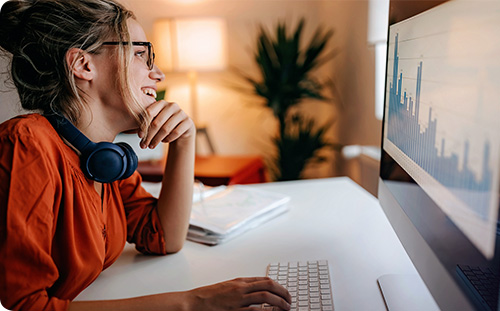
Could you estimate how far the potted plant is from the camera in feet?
8.80

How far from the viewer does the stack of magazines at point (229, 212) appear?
103 cm

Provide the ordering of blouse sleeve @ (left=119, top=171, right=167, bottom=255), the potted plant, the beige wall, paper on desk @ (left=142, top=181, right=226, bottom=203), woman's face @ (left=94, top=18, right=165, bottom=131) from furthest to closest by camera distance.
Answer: the beige wall → the potted plant → paper on desk @ (left=142, top=181, right=226, bottom=203) → blouse sleeve @ (left=119, top=171, right=167, bottom=255) → woman's face @ (left=94, top=18, right=165, bottom=131)

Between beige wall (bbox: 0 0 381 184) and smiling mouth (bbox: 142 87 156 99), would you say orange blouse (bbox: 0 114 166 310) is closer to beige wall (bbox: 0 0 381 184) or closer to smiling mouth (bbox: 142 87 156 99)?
smiling mouth (bbox: 142 87 156 99)

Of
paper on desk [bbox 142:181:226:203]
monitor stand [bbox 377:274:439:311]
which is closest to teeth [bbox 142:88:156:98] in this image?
paper on desk [bbox 142:181:226:203]

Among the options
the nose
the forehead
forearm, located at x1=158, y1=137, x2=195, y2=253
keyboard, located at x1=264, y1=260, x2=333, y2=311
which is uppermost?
the forehead

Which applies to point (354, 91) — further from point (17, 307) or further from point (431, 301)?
point (17, 307)

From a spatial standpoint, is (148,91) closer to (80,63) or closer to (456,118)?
(80,63)

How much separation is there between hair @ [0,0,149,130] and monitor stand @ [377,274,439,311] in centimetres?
58

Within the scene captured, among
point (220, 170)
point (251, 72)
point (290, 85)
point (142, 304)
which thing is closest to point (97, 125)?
point (142, 304)

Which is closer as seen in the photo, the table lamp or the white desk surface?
the white desk surface

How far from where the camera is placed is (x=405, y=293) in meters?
0.71

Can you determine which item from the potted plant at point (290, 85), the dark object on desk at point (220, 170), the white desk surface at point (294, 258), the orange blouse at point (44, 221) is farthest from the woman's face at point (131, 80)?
the potted plant at point (290, 85)

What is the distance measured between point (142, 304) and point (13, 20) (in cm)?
52

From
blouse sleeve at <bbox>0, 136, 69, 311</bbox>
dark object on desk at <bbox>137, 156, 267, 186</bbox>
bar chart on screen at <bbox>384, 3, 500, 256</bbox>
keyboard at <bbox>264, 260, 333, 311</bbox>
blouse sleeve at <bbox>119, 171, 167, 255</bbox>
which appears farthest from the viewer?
dark object on desk at <bbox>137, 156, 267, 186</bbox>
